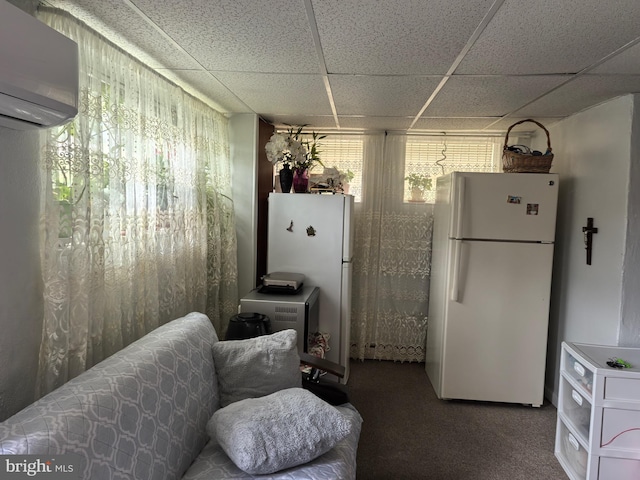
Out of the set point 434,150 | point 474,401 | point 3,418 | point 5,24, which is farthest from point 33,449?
point 434,150

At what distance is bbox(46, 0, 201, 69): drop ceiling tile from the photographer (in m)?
1.45

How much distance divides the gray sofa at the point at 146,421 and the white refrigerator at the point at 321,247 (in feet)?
3.96

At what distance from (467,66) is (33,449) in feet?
7.15

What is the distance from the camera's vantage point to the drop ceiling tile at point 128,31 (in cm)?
145

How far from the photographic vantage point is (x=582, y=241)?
2680mm

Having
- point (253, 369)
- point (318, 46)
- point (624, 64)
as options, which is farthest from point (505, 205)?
point (253, 369)

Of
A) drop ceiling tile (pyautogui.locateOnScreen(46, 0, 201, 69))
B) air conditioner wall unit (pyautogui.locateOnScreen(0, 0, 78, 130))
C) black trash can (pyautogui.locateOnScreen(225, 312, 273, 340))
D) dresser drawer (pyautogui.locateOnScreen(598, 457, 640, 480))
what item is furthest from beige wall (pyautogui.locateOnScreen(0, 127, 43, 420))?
dresser drawer (pyautogui.locateOnScreen(598, 457, 640, 480))

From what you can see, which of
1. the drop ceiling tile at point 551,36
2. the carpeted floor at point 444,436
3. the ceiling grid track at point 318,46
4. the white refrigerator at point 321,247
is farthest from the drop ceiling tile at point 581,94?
the carpeted floor at point 444,436

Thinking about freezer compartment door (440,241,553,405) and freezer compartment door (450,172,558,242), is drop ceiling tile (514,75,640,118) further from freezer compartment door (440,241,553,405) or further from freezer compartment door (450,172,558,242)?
freezer compartment door (440,241,553,405)

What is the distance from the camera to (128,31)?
1650 millimetres

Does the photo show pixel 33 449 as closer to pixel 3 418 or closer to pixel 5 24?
pixel 3 418

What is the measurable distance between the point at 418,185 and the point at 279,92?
1.65 metres

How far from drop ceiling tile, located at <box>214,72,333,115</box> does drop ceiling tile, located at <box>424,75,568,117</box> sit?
29.8 inches

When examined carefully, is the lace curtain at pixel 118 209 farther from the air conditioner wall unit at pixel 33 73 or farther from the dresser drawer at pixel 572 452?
the dresser drawer at pixel 572 452
